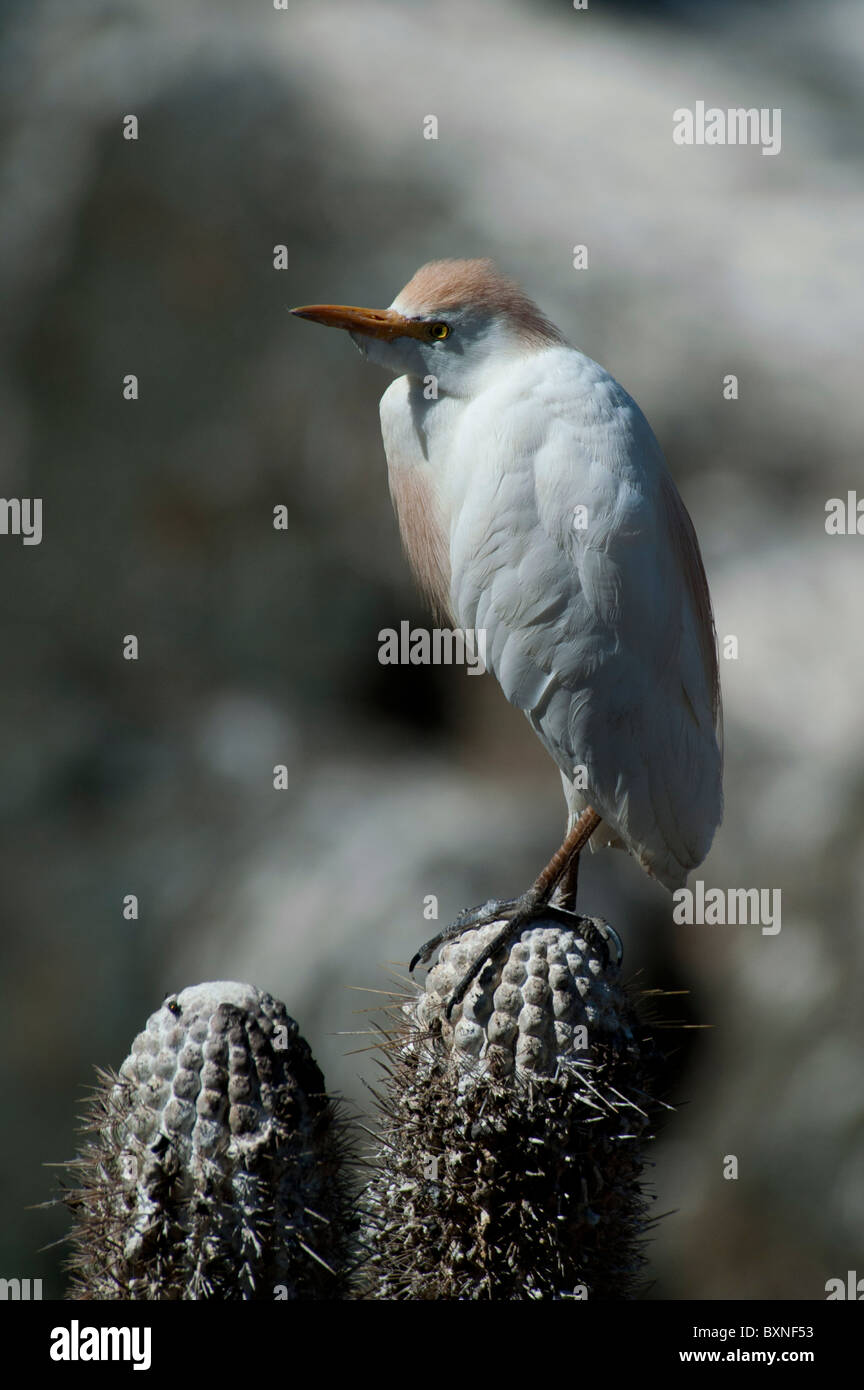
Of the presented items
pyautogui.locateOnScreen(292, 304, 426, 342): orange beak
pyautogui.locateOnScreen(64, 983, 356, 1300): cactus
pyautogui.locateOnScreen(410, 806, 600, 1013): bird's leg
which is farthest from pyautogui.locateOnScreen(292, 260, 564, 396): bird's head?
pyautogui.locateOnScreen(64, 983, 356, 1300): cactus

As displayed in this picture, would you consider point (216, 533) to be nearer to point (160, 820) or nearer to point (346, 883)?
point (160, 820)

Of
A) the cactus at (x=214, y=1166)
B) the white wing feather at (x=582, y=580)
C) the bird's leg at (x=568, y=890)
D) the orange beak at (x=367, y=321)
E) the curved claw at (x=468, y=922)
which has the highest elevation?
the orange beak at (x=367, y=321)

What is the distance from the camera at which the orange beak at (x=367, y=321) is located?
0.87 meters

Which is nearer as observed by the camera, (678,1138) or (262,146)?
(678,1138)

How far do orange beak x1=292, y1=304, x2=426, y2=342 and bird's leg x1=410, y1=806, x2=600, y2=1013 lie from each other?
1.38ft

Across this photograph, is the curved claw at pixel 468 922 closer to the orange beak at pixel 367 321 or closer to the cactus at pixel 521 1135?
the cactus at pixel 521 1135

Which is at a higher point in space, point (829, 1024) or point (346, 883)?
point (346, 883)

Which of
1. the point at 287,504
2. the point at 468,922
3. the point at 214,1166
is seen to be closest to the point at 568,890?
the point at 468,922

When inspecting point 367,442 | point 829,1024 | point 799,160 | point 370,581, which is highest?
point 799,160

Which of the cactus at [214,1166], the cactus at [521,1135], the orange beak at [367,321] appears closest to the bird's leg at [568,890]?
the cactus at [521,1135]

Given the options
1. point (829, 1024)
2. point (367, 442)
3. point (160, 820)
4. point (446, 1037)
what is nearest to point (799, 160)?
point (367, 442)

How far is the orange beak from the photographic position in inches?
34.1

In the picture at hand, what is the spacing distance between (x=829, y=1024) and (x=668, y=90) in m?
1.64
